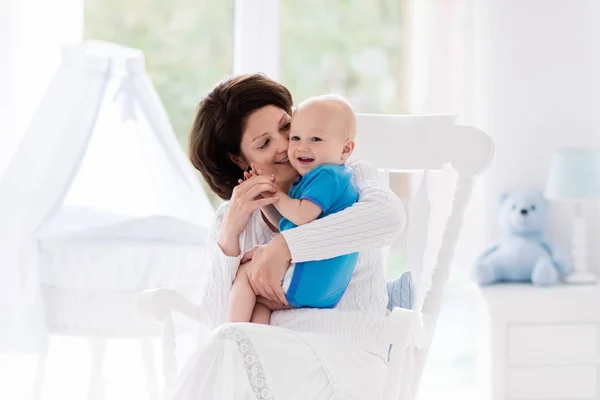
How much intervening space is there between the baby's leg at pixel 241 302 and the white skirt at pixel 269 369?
165 millimetres

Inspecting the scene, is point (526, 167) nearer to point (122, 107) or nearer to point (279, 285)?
point (122, 107)

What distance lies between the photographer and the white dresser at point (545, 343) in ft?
9.64

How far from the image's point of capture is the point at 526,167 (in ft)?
11.1

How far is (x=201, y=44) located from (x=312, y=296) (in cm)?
202

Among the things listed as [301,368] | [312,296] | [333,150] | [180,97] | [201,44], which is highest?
[201,44]

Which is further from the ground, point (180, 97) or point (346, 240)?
point (180, 97)

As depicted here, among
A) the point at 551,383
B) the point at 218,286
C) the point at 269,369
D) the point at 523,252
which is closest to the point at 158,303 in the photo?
the point at 218,286

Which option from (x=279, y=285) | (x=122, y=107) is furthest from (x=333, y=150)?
(x=122, y=107)

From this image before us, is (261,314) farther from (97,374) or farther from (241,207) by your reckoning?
(97,374)

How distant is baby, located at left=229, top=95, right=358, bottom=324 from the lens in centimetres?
160

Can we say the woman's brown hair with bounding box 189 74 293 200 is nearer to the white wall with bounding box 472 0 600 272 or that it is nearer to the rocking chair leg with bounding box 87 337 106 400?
the rocking chair leg with bounding box 87 337 106 400

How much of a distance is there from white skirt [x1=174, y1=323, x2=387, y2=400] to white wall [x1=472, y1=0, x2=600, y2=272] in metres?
2.04

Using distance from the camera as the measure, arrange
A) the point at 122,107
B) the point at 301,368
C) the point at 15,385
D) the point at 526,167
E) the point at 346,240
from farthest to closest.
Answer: the point at 526,167 < the point at 15,385 < the point at 122,107 < the point at 346,240 < the point at 301,368

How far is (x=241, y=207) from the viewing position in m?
1.68
